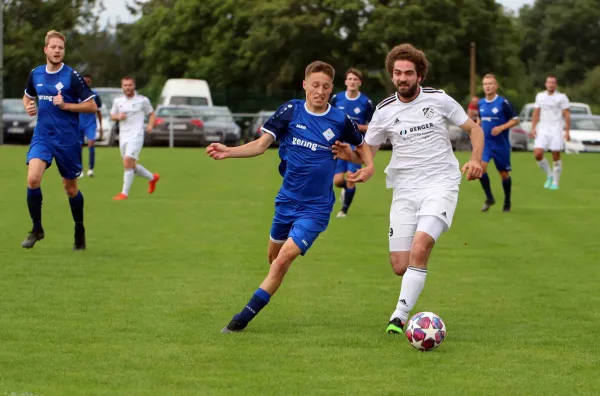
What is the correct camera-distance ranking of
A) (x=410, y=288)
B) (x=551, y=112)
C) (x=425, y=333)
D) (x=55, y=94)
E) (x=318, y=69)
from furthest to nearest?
(x=551, y=112) < (x=55, y=94) < (x=318, y=69) < (x=410, y=288) < (x=425, y=333)

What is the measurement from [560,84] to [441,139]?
90892 millimetres

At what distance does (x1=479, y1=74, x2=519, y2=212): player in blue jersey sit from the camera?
1959 centimetres

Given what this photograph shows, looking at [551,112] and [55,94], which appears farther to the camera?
[551,112]

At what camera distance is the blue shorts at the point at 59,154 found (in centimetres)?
1268

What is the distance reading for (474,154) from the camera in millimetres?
8703

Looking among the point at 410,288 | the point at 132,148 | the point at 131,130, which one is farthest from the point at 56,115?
the point at 131,130

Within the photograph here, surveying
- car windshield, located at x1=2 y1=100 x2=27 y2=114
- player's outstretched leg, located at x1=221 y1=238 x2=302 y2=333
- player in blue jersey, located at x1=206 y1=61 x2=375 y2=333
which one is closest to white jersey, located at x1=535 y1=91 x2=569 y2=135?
player in blue jersey, located at x1=206 y1=61 x2=375 y2=333

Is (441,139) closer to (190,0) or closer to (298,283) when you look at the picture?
(298,283)

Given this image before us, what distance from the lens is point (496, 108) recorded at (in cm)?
1989

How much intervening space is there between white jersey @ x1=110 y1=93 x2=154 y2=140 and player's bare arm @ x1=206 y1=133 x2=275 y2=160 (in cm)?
1329

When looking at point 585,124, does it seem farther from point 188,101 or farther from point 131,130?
point 131,130

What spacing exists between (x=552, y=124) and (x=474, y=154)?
17431 mm

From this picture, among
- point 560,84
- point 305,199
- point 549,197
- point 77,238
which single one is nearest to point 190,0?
point 560,84

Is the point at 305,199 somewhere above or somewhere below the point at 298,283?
above
